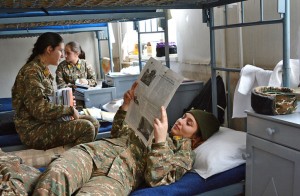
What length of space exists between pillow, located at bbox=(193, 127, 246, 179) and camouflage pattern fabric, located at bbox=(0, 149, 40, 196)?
0.81 meters

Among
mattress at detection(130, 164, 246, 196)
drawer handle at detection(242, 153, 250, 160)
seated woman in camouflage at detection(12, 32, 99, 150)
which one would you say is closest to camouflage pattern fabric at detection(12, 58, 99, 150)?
seated woman in camouflage at detection(12, 32, 99, 150)

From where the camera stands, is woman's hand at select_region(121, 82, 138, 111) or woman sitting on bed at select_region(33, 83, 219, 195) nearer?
woman sitting on bed at select_region(33, 83, 219, 195)

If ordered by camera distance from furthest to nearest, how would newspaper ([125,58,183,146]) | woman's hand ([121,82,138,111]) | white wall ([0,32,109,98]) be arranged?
1. white wall ([0,32,109,98])
2. woman's hand ([121,82,138,111])
3. newspaper ([125,58,183,146])

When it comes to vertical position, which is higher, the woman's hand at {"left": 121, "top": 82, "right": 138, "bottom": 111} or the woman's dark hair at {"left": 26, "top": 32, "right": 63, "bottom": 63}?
the woman's dark hair at {"left": 26, "top": 32, "right": 63, "bottom": 63}

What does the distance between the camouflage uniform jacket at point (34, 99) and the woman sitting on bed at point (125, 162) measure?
2.02 ft

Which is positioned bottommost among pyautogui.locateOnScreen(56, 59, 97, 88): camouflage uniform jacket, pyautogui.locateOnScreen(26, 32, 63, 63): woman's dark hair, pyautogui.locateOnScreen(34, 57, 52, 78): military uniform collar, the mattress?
the mattress

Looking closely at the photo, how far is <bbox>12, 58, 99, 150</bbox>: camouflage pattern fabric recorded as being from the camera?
2.12 m

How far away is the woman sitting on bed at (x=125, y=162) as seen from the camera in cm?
129

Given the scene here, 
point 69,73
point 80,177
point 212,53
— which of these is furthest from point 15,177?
point 69,73

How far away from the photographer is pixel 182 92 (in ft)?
9.20

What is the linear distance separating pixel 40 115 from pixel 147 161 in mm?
1012

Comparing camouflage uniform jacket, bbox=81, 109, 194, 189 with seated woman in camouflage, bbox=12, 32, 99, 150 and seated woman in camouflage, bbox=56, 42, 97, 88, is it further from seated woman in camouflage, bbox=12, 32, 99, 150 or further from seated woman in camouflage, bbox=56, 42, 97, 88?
seated woman in camouflage, bbox=56, 42, 97, 88

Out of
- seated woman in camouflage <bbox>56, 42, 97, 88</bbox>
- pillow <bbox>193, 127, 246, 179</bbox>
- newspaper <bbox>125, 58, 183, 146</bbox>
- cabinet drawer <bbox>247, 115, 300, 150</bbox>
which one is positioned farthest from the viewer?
seated woman in camouflage <bbox>56, 42, 97, 88</bbox>

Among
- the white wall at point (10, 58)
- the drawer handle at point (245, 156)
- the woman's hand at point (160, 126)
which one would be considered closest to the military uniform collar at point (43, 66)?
the woman's hand at point (160, 126)
